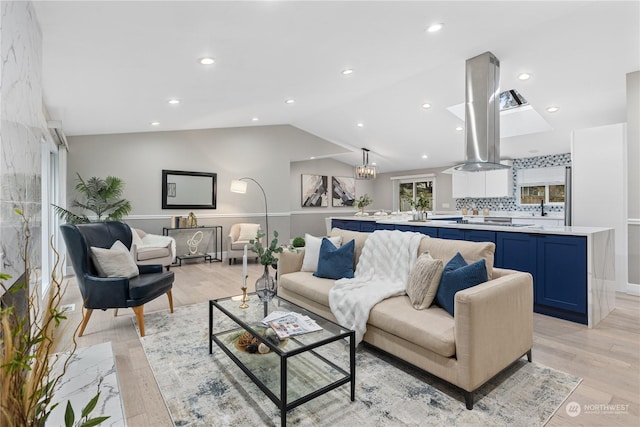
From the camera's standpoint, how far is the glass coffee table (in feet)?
5.74

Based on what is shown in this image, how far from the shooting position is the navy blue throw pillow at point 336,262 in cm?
317

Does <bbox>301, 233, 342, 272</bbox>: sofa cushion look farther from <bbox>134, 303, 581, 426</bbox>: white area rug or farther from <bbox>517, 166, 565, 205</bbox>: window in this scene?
<bbox>517, 166, 565, 205</bbox>: window

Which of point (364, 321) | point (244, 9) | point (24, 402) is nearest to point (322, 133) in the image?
point (244, 9)

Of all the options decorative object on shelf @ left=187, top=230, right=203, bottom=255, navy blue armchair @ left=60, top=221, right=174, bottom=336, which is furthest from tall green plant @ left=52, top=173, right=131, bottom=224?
navy blue armchair @ left=60, top=221, right=174, bottom=336

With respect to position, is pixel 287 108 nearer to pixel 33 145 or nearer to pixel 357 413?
pixel 33 145

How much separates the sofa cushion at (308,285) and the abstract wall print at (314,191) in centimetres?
578

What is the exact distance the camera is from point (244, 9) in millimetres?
2348

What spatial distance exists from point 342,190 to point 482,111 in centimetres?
630

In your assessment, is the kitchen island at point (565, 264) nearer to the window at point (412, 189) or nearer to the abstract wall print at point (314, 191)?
the window at point (412, 189)

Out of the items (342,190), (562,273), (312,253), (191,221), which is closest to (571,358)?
(562,273)

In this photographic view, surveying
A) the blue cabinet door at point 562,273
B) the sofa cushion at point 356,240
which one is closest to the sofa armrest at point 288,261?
the sofa cushion at point 356,240

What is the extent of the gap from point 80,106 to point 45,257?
2.19 metres

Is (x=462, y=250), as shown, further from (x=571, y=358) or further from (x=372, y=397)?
(x=372, y=397)

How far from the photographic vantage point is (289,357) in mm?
1916
